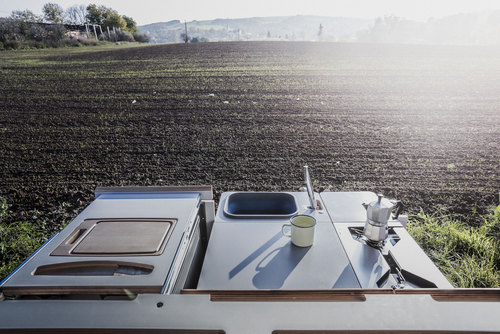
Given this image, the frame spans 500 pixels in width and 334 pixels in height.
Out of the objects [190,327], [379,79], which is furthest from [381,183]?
[379,79]

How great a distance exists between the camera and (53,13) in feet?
69.9

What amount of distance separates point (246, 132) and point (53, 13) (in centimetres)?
2327

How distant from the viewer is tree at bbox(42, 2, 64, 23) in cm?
2008

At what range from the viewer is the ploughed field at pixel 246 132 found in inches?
153

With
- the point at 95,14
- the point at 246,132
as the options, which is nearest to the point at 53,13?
the point at 95,14

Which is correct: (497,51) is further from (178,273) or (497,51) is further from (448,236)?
(178,273)

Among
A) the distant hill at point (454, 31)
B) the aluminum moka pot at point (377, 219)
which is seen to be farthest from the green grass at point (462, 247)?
the distant hill at point (454, 31)

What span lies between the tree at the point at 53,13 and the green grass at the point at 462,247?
23.9 metres

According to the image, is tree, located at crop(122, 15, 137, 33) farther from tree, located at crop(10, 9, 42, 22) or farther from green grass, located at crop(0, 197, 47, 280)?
green grass, located at crop(0, 197, 47, 280)

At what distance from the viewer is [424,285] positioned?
1105mm

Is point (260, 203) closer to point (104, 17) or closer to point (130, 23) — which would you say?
point (104, 17)

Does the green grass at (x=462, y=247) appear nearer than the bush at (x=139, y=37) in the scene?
Yes

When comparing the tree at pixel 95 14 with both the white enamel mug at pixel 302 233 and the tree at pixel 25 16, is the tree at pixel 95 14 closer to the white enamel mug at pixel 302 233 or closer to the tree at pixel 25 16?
the tree at pixel 25 16

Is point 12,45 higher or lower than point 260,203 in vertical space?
higher
